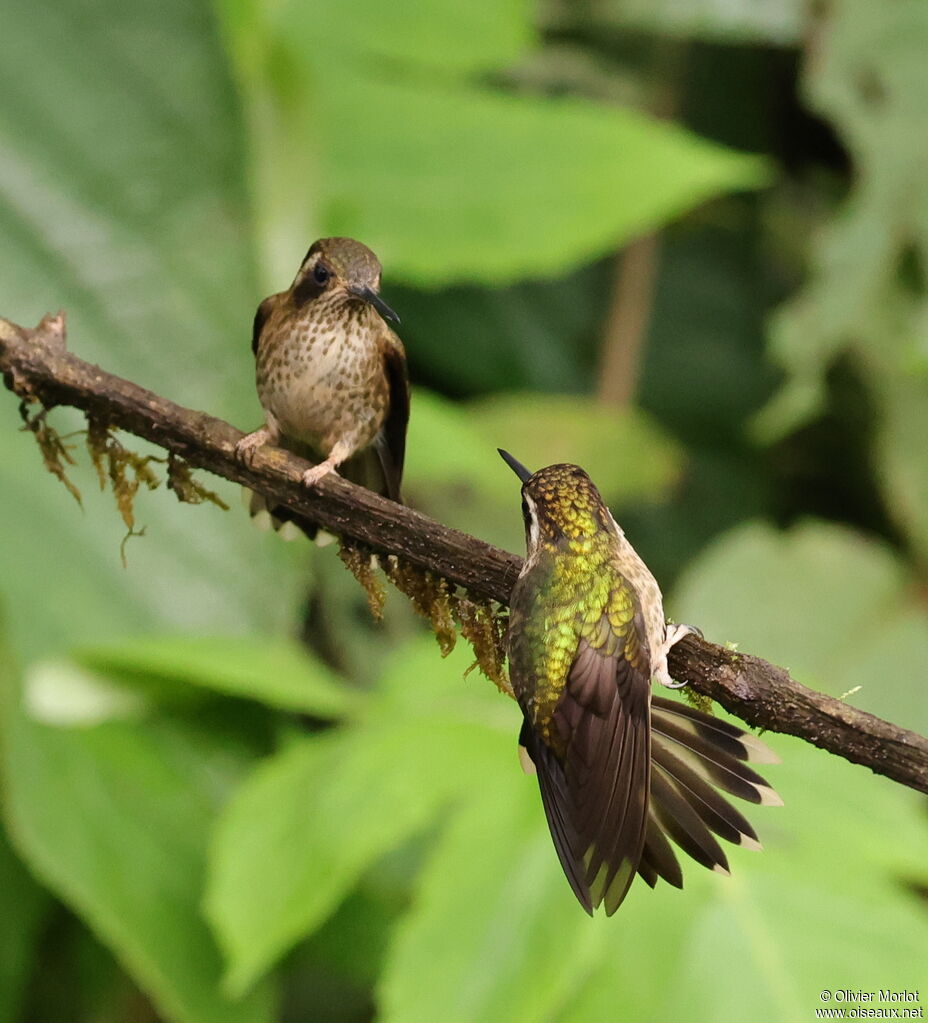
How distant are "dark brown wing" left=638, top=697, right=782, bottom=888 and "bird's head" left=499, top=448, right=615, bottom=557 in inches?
6.9

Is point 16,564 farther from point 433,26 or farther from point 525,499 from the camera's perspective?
point 433,26

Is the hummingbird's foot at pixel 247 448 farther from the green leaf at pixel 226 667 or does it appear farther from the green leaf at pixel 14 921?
the green leaf at pixel 14 921

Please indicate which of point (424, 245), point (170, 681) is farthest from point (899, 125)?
point (170, 681)

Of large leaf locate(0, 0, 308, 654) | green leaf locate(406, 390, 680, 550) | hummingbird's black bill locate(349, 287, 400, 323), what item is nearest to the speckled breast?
hummingbird's black bill locate(349, 287, 400, 323)

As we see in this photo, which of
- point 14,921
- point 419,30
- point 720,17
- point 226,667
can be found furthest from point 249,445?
point 419,30

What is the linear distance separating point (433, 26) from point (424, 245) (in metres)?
0.96

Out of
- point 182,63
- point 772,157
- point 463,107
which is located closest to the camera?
point 182,63

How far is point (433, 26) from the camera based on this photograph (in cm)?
436

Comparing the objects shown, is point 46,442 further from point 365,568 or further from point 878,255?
point 878,255

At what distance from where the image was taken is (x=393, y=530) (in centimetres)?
121

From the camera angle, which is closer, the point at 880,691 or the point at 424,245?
the point at 880,691

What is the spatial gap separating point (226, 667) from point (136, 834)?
45 cm

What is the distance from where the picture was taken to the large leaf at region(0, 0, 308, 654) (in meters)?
2.95

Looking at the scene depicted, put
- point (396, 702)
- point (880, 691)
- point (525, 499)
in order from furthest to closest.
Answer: point (880, 691), point (396, 702), point (525, 499)
